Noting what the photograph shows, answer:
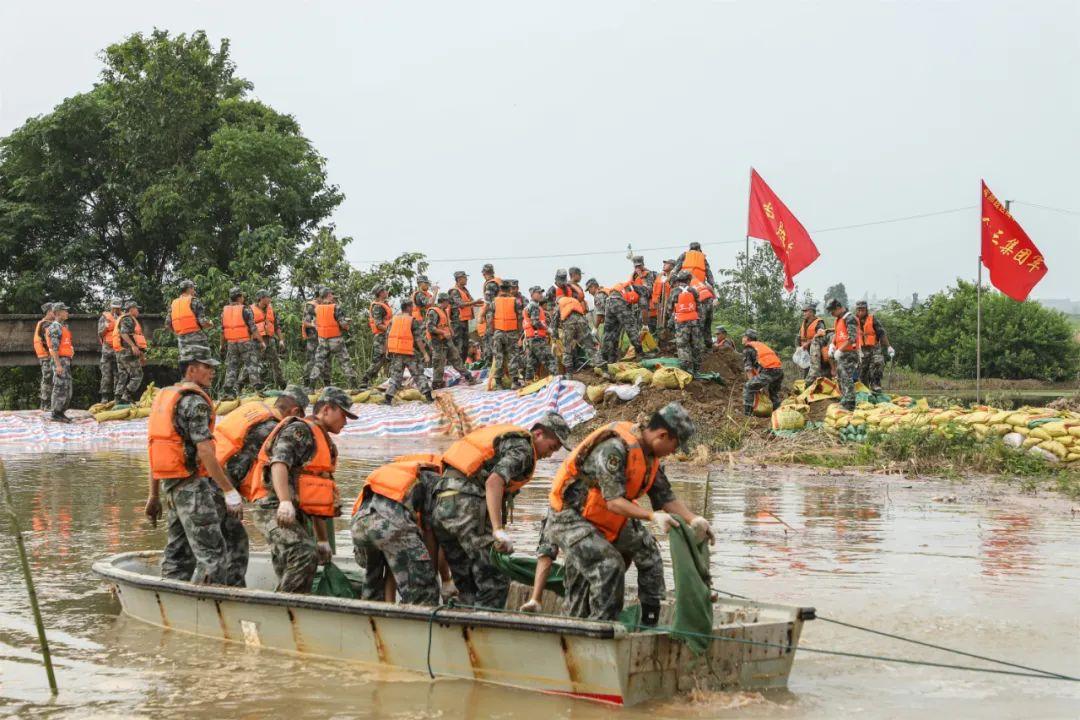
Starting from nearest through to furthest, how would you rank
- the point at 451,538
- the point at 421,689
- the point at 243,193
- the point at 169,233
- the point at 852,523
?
the point at 421,689 → the point at 451,538 → the point at 852,523 → the point at 243,193 → the point at 169,233

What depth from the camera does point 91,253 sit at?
112 feet

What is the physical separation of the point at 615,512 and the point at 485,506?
1.13 meters

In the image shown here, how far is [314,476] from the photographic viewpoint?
7836 mm

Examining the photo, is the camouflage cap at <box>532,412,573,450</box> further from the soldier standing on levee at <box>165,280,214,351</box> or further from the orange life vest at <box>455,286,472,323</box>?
the orange life vest at <box>455,286,472,323</box>

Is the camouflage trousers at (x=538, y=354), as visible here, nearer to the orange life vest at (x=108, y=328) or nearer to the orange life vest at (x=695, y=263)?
the orange life vest at (x=695, y=263)

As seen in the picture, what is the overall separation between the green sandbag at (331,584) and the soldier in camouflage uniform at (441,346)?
13529mm

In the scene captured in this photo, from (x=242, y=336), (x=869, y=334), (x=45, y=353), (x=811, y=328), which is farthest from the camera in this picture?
(x=45, y=353)

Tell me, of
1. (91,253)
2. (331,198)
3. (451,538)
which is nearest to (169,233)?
(91,253)

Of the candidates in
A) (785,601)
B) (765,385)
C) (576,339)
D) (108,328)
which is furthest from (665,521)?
(108,328)

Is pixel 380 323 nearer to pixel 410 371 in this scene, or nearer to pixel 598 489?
pixel 410 371

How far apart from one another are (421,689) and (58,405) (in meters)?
17.9

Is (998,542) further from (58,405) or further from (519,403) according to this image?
(58,405)

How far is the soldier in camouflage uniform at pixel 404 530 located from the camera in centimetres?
744

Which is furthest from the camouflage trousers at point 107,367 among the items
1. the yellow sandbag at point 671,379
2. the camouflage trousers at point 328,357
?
the yellow sandbag at point 671,379
